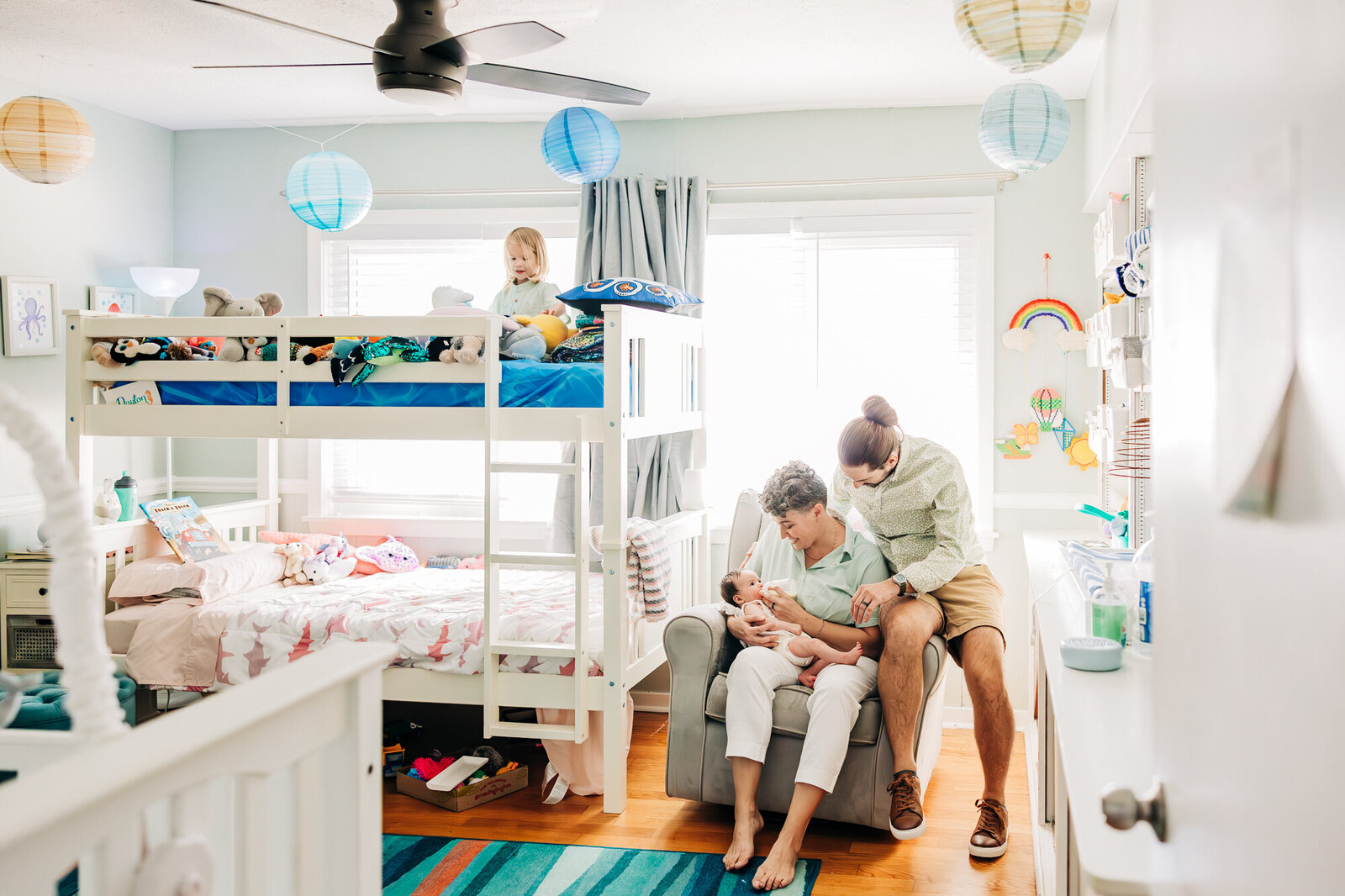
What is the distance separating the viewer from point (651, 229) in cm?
421

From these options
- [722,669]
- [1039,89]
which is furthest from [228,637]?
[1039,89]

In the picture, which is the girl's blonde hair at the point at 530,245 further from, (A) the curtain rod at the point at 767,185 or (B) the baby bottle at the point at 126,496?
(B) the baby bottle at the point at 126,496

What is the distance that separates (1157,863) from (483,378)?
2526 mm

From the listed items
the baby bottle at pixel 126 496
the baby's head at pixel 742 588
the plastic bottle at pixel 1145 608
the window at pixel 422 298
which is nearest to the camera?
the plastic bottle at pixel 1145 608

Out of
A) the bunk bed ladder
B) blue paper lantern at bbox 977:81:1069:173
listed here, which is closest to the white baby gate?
the bunk bed ladder

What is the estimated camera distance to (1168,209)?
85cm

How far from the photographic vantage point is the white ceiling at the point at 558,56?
317 cm

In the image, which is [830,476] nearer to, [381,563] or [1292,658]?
[381,563]

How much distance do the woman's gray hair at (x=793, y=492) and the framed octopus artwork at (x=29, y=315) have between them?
302 cm

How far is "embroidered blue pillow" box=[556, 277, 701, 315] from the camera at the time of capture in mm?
3180

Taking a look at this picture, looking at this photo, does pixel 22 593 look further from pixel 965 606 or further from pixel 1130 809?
pixel 1130 809

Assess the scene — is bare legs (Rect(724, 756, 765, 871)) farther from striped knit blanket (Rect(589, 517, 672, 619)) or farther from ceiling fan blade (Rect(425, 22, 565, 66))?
ceiling fan blade (Rect(425, 22, 565, 66))

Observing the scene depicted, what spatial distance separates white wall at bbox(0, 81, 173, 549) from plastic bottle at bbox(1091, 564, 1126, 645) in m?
3.58

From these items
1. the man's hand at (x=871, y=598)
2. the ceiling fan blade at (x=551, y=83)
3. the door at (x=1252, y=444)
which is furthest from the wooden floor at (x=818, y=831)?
the ceiling fan blade at (x=551, y=83)
